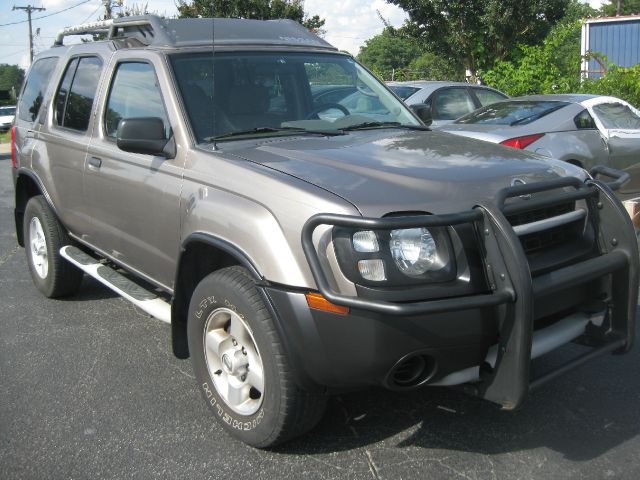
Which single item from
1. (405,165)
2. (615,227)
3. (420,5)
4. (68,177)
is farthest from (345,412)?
A: (420,5)

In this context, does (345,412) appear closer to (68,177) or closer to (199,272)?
(199,272)

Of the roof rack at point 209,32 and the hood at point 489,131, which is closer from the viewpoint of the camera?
the roof rack at point 209,32

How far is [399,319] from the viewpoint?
275 cm

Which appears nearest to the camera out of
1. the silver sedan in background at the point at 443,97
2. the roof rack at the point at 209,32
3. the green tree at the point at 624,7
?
the roof rack at the point at 209,32

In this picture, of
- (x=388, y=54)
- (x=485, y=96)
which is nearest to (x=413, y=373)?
(x=485, y=96)

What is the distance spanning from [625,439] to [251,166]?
2223 millimetres

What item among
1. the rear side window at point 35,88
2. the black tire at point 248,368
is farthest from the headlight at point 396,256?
the rear side window at point 35,88

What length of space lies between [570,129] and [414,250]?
6441mm

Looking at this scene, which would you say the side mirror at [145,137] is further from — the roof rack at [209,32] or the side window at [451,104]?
the side window at [451,104]

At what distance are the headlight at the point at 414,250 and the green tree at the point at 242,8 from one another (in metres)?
18.2

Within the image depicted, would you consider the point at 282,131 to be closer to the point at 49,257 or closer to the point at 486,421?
the point at 486,421

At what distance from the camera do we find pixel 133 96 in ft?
14.6

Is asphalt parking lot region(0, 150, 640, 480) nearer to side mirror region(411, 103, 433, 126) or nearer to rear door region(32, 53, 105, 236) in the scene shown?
rear door region(32, 53, 105, 236)

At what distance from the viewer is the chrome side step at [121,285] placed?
405 centimetres
